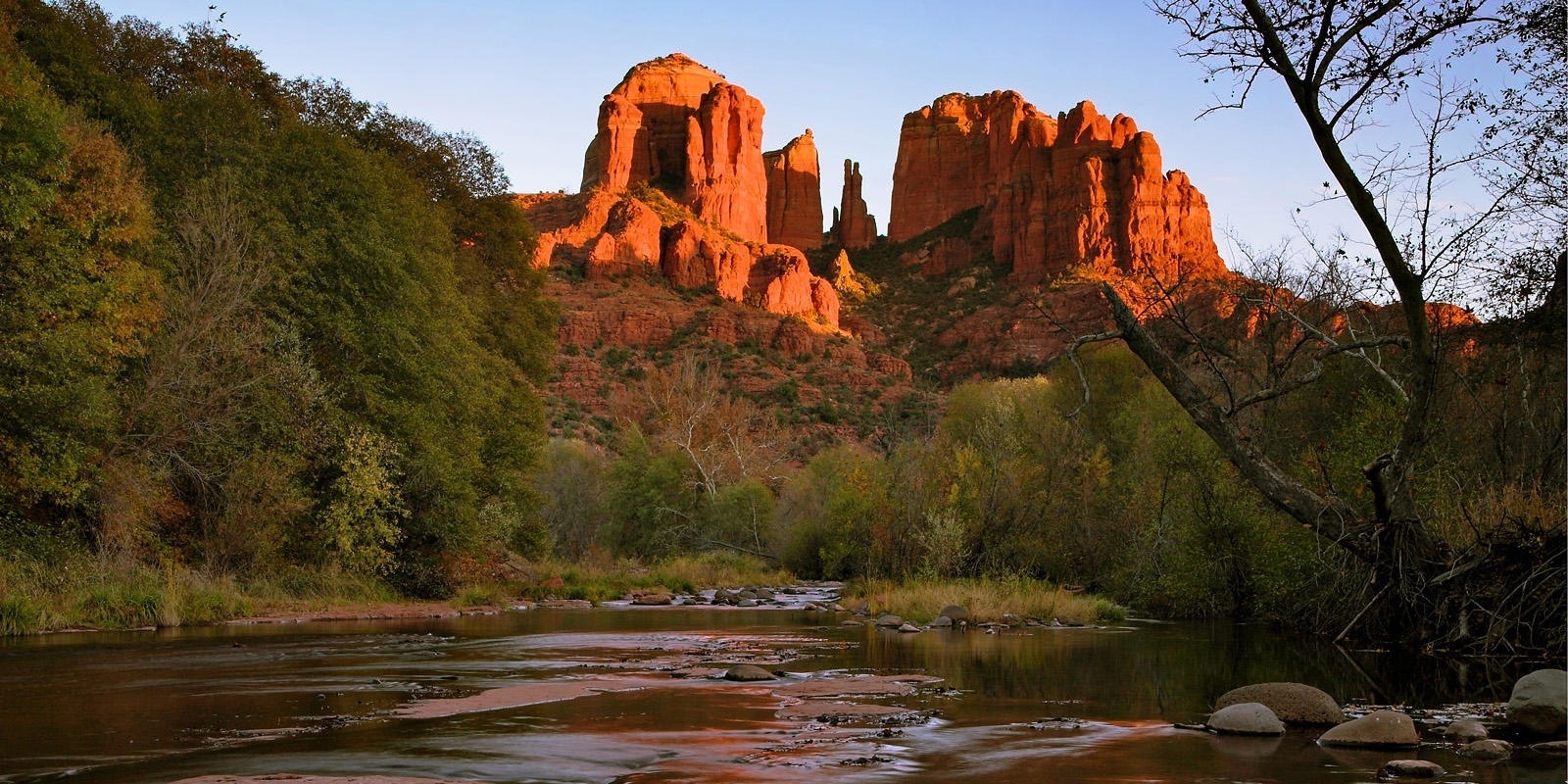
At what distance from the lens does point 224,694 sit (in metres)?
11.6

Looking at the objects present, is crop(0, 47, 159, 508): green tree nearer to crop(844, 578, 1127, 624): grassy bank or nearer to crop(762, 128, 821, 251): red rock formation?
crop(844, 578, 1127, 624): grassy bank

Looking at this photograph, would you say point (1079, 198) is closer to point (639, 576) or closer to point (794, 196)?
point (794, 196)

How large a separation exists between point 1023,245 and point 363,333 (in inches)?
3976

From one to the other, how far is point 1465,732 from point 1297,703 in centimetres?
139

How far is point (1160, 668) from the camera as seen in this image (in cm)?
1503

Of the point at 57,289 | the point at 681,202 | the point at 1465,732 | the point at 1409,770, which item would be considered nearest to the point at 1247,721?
the point at 1465,732

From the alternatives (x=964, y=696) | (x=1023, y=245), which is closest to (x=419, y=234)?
(x=964, y=696)

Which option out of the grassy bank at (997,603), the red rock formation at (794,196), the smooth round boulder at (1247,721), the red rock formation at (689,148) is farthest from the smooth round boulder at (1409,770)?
the red rock formation at (794,196)

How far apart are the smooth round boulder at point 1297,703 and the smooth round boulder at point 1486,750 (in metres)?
1.47

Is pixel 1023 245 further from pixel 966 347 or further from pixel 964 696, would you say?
pixel 964 696

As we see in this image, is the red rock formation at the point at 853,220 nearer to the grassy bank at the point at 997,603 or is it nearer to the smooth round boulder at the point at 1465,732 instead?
the grassy bank at the point at 997,603

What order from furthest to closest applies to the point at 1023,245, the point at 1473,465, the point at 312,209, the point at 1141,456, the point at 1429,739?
the point at 1023,245 → the point at 1141,456 → the point at 312,209 → the point at 1473,465 → the point at 1429,739

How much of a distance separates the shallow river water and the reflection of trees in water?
6 cm

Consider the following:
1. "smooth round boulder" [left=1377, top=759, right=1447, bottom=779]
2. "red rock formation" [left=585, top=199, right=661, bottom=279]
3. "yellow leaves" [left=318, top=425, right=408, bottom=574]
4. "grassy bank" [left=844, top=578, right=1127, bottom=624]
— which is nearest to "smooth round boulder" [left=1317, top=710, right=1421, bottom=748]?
"smooth round boulder" [left=1377, top=759, right=1447, bottom=779]
